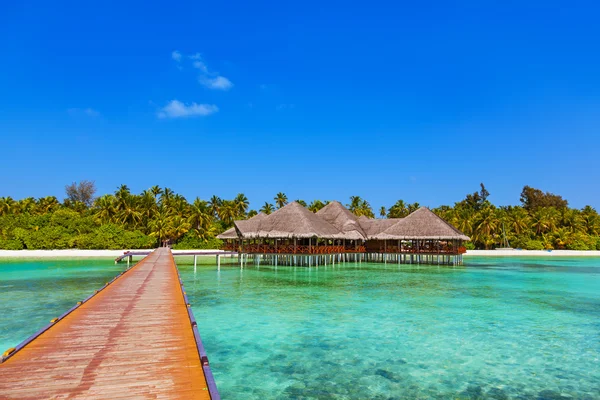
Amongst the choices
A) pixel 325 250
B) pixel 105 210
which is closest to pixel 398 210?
pixel 325 250

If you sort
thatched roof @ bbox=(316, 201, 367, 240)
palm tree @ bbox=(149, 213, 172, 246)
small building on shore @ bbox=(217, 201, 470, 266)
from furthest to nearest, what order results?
palm tree @ bbox=(149, 213, 172, 246), thatched roof @ bbox=(316, 201, 367, 240), small building on shore @ bbox=(217, 201, 470, 266)

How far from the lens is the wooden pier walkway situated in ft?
14.9

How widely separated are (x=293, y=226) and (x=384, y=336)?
22386 millimetres

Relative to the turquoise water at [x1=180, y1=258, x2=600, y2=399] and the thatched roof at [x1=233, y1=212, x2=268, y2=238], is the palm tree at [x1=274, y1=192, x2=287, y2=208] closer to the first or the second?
the thatched roof at [x1=233, y1=212, x2=268, y2=238]

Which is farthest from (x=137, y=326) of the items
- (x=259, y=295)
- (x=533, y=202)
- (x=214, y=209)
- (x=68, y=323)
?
(x=533, y=202)

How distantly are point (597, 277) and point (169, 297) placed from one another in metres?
29.0

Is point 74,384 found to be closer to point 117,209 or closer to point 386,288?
point 386,288

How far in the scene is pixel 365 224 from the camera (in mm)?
43406

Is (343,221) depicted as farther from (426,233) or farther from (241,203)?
(241,203)

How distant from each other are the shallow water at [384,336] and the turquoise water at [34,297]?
0.06 metres

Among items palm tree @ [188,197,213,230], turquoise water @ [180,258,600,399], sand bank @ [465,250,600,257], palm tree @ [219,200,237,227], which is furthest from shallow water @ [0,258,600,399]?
palm tree @ [219,200,237,227]

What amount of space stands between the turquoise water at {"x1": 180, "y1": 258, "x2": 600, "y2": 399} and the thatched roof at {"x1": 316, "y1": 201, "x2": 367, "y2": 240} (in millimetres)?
19292

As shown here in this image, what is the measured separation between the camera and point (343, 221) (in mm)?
40812

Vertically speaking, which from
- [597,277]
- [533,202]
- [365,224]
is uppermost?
[533,202]
